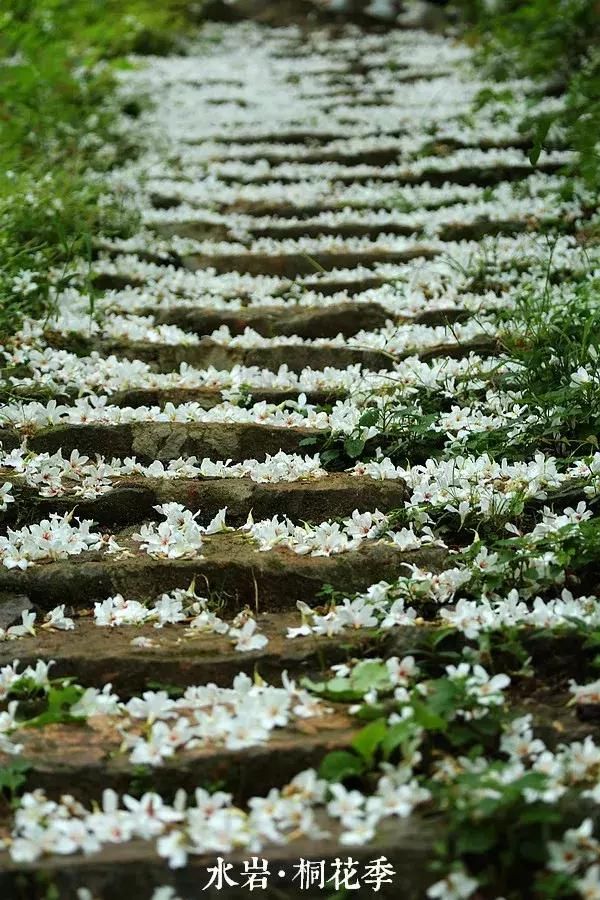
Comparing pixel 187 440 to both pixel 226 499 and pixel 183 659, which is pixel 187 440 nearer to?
pixel 226 499

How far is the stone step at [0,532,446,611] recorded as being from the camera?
8.50 ft

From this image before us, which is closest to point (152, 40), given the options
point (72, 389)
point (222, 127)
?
point (222, 127)

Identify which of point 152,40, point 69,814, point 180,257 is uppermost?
point 152,40

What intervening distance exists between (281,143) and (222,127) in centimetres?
75

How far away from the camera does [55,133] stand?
6.91 meters

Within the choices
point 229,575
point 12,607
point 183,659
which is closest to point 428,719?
point 183,659

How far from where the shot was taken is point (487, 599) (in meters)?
2.42

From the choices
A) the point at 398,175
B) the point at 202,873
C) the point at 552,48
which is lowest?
the point at 202,873

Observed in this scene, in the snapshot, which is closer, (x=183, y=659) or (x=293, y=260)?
(x=183, y=659)

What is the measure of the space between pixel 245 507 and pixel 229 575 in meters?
0.36

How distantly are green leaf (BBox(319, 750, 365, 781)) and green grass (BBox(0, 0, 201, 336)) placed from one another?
9.03 feet

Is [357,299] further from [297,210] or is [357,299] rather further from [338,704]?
[338,704]

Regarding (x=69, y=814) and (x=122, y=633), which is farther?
(x=122, y=633)

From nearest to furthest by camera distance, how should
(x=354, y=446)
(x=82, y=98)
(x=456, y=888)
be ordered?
(x=456, y=888)
(x=354, y=446)
(x=82, y=98)
